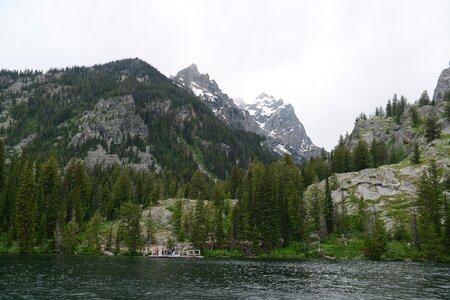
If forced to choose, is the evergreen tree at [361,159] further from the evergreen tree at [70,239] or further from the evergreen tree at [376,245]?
the evergreen tree at [70,239]

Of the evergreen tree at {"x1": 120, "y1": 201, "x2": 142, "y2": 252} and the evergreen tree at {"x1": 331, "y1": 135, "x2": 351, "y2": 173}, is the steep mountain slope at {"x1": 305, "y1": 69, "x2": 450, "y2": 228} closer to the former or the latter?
the evergreen tree at {"x1": 331, "y1": 135, "x2": 351, "y2": 173}

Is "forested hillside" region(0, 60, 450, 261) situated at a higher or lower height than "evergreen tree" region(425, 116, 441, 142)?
lower

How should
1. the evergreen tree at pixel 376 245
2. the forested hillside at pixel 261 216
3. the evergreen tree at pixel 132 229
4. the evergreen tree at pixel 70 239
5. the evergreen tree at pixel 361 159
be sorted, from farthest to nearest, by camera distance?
the evergreen tree at pixel 361 159, the evergreen tree at pixel 132 229, the evergreen tree at pixel 70 239, the forested hillside at pixel 261 216, the evergreen tree at pixel 376 245

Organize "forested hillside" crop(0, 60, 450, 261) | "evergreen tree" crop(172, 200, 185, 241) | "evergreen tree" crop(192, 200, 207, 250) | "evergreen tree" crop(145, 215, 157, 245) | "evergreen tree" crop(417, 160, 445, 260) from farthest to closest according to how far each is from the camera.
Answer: "evergreen tree" crop(172, 200, 185, 241), "evergreen tree" crop(145, 215, 157, 245), "evergreen tree" crop(192, 200, 207, 250), "forested hillside" crop(0, 60, 450, 261), "evergreen tree" crop(417, 160, 445, 260)

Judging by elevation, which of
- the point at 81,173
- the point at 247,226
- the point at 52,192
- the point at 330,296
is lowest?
the point at 330,296

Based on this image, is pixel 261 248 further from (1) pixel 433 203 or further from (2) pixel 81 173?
(2) pixel 81 173

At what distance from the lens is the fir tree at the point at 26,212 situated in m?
105

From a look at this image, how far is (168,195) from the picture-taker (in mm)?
195250

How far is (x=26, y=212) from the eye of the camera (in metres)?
109

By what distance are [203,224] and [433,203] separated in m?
68.2

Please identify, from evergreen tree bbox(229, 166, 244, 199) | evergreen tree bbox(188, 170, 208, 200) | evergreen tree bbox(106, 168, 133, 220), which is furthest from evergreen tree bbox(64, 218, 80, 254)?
evergreen tree bbox(229, 166, 244, 199)

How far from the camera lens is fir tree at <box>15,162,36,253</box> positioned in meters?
105

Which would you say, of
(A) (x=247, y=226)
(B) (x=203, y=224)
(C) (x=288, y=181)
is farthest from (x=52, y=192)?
(C) (x=288, y=181)

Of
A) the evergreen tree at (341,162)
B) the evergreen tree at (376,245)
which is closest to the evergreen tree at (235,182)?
the evergreen tree at (341,162)
